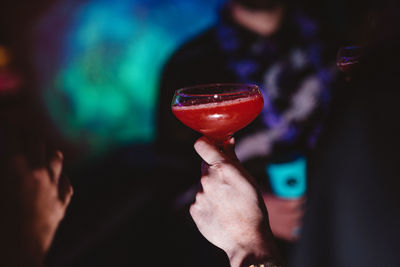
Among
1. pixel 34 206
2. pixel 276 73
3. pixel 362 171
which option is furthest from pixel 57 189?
pixel 276 73

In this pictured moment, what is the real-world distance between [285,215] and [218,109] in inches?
35.6

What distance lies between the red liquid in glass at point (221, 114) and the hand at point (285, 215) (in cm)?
65

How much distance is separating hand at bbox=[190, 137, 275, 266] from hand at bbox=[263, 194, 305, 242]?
0.85m

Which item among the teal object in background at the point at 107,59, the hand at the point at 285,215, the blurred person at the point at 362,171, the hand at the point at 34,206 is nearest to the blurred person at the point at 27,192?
the hand at the point at 34,206

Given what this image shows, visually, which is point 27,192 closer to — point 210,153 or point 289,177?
point 210,153

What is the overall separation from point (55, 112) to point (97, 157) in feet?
3.20

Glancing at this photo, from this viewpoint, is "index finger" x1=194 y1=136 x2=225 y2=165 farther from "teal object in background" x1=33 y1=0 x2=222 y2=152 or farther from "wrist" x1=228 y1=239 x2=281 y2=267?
"teal object in background" x1=33 y1=0 x2=222 y2=152

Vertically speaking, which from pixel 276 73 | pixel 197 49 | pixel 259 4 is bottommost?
pixel 276 73

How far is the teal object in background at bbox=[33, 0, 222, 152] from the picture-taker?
13.1 ft

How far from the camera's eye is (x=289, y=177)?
1543 mm

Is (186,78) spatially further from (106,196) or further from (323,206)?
(106,196)

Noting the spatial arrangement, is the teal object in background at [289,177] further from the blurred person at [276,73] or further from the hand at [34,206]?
the hand at [34,206]

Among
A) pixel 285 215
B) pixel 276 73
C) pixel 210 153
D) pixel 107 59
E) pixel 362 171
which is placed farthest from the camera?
pixel 107 59

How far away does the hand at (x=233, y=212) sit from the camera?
850 millimetres
